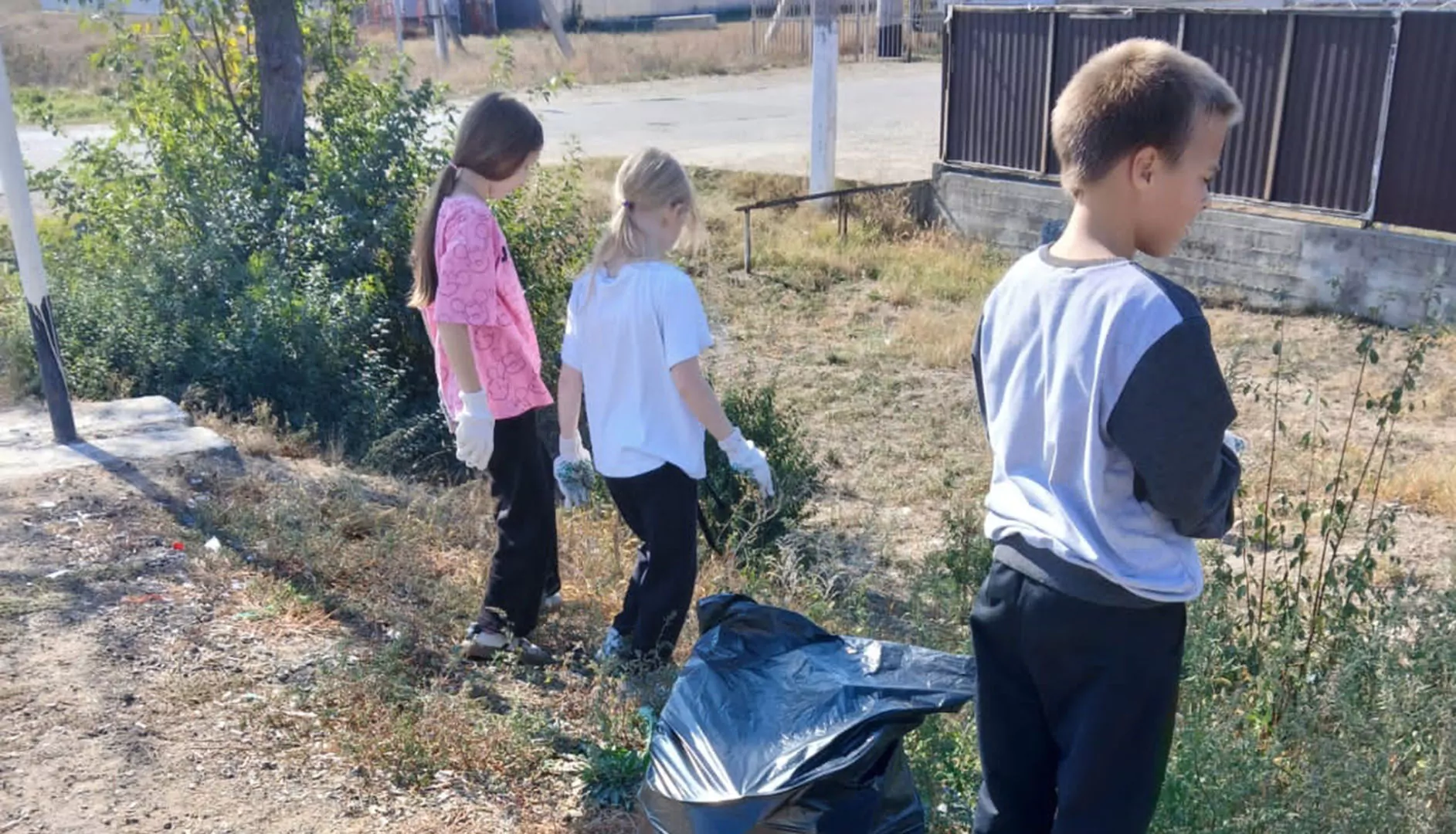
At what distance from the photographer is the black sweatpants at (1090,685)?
2.09 meters

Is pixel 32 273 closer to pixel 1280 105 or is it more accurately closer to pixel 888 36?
pixel 1280 105

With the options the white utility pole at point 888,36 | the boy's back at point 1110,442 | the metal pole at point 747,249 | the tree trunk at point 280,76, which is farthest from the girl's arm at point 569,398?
the white utility pole at point 888,36

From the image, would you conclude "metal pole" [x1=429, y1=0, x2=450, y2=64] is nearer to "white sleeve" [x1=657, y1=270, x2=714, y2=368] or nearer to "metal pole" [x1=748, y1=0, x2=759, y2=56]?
"metal pole" [x1=748, y1=0, x2=759, y2=56]

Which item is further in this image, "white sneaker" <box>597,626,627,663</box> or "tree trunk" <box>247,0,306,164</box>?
"tree trunk" <box>247,0,306,164</box>

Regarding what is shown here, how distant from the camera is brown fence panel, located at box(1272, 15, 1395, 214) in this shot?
31.3ft

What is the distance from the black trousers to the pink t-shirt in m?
0.09

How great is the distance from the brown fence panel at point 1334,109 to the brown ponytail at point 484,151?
8.04 m

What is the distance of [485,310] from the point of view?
3678 millimetres

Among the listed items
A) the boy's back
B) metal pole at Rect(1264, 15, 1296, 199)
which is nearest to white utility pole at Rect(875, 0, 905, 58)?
metal pole at Rect(1264, 15, 1296, 199)

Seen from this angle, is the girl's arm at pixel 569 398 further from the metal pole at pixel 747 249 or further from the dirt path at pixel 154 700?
the metal pole at pixel 747 249

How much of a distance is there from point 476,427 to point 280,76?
201 inches

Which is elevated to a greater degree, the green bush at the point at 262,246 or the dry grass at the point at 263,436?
the green bush at the point at 262,246

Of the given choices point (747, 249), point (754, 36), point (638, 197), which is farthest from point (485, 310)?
point (754, 36)

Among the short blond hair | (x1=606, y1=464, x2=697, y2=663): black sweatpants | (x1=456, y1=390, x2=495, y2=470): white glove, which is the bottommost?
(x1=606, y1=464, x2=697, y2=663): black sweatpants
